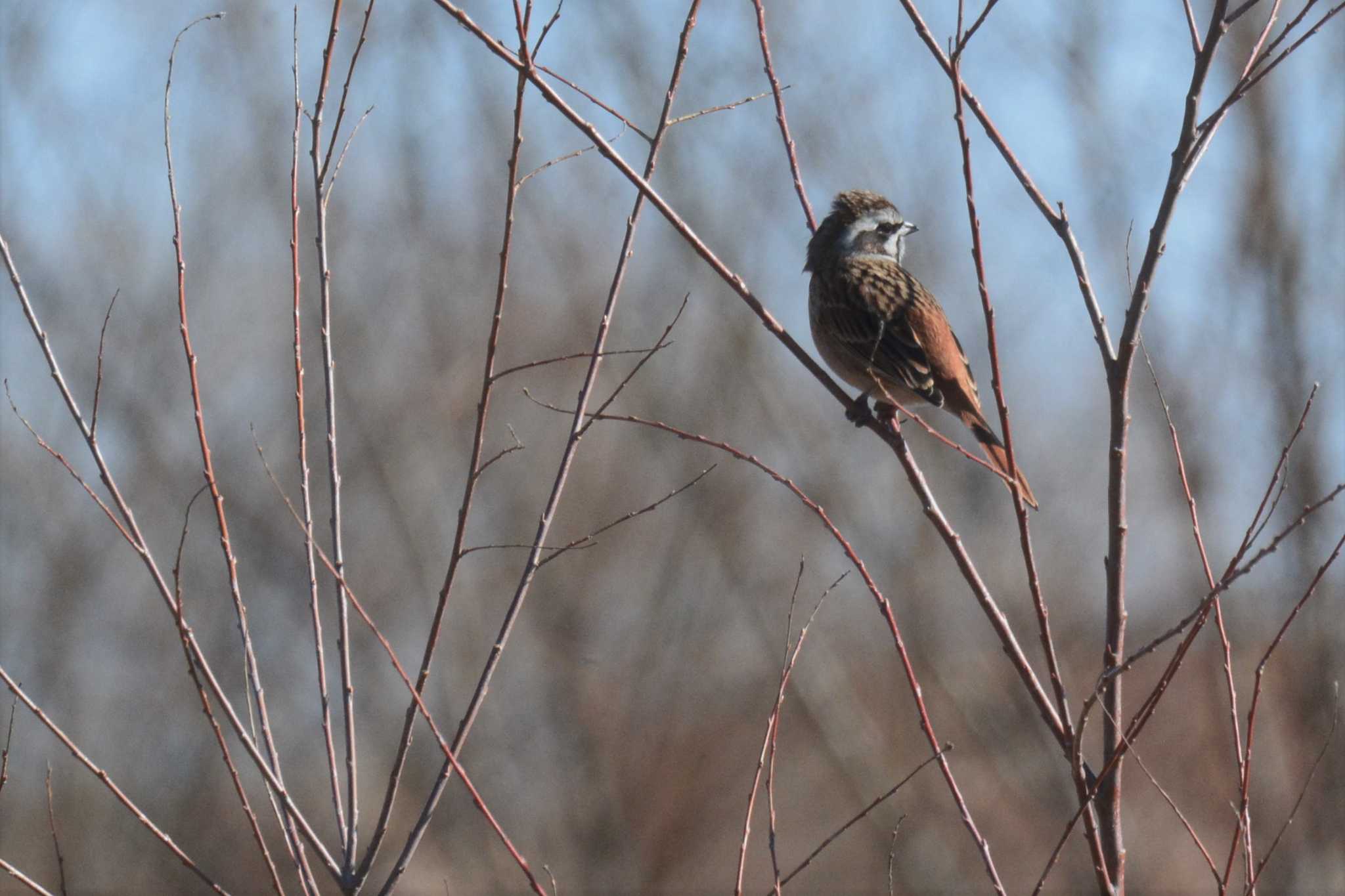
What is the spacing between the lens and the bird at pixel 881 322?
4848mm

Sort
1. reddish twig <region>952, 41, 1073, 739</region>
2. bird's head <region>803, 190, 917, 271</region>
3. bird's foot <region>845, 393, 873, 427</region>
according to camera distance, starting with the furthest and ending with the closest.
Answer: bird's head <region>803, 190, 917, 271</region> → bird's foot <region>845, 393, 873, 427</region> → reddish twig <region>952, 41, 1073, 739</region>

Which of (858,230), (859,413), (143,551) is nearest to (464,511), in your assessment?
(143,551)

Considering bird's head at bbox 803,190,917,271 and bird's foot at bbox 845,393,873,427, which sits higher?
bird's head at bbox 803,190,917,271

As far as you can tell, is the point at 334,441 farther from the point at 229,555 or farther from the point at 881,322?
the point at 881,322

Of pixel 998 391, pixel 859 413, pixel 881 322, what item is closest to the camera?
pixel 998 391

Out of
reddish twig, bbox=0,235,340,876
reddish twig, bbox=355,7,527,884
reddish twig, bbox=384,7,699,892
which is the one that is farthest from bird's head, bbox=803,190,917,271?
reddish twig, bbox=0,235,340,876

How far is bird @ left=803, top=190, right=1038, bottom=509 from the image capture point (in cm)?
485

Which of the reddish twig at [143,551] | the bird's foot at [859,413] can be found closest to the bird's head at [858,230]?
the bird's foot at [859,413]

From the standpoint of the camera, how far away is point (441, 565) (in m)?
12.8

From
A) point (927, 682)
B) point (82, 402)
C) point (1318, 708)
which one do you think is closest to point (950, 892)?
point (927, 682)

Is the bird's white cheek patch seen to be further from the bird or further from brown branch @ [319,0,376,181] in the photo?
brown branch @ [319,0,376,181]

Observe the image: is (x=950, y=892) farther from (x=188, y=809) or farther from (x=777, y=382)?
(x=188, y=809)

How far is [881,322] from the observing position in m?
5.04

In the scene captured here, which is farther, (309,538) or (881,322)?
(881,322)
